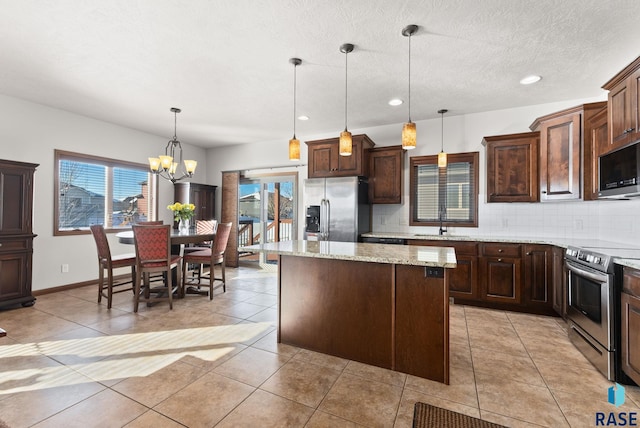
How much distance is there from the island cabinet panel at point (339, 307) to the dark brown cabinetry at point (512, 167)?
2.66 meters

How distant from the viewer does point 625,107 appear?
2516mm

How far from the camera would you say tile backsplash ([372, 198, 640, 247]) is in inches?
132

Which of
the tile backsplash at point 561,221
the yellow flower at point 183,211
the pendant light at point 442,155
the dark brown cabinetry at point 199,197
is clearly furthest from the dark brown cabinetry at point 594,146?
the dark brown cabinetry at point 199,197

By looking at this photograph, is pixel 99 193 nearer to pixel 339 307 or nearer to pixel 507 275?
pixel 339 307

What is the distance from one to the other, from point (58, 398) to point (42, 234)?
11.1 ft

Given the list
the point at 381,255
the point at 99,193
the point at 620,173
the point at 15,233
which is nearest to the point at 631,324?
the point at 620,173

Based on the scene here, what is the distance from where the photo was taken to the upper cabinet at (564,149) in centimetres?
326

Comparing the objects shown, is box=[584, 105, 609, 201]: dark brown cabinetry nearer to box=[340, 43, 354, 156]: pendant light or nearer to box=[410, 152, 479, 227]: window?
box=[410, 152, 479, 227]: window

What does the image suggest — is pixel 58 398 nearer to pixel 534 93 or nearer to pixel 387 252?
pixel 387 252

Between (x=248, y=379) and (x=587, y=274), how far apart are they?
2881mm

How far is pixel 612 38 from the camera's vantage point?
252 cm

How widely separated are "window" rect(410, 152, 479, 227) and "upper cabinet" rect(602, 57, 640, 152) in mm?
1732

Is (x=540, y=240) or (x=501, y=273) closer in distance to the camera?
(x=540, y=240)

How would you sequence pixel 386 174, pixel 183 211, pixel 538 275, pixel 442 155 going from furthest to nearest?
pixel 386 174, pixel 183 211, pixel 442 155, pixel 538 275
